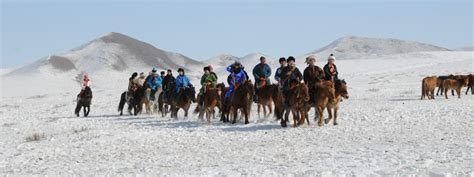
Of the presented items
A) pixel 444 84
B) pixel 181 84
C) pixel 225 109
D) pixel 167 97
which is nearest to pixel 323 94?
pixel 225 109

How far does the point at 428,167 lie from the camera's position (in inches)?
379

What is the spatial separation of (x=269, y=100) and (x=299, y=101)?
2.71 meters

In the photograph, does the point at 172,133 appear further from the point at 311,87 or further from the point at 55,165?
the point at 55,165

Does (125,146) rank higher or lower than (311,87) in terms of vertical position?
lower

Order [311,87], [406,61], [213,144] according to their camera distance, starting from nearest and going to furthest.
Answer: [213,144]
[311,87]
[406,61]

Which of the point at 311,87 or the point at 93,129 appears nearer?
the point at 311,87

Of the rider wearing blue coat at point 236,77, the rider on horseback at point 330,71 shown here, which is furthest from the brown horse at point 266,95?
the rider on horseback at point 330,71

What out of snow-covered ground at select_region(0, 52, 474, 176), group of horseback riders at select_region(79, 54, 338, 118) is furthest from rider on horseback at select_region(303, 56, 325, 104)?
snow-covered ground at select_region(0, 52, 474, 176)

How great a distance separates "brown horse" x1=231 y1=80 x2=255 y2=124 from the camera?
61.3 ft

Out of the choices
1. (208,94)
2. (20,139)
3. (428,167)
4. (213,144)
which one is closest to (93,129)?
(20,139)

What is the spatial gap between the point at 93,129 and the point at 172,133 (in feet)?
13.2

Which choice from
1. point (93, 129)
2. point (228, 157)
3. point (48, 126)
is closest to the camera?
point (228, 157)

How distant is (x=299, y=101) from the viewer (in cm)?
1648

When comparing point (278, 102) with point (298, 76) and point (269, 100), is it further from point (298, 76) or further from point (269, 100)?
point (298, 76)
